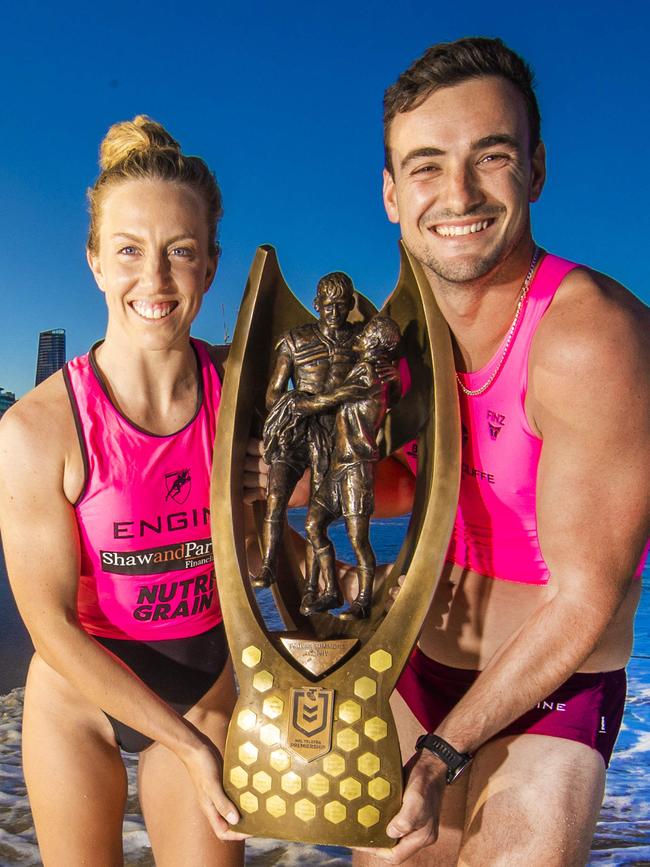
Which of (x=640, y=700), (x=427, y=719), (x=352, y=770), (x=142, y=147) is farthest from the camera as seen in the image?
(x=640, y=700)

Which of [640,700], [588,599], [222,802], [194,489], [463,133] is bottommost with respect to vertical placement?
[640,700]

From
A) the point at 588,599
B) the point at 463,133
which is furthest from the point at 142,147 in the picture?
the point at 588,599

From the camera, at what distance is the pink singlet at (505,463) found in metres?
2.38

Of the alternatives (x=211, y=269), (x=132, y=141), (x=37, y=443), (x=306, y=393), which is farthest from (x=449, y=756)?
(x=132, y=141)

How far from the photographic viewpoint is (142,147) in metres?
2.45

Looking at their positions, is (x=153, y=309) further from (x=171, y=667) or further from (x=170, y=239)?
(x=171, y=667)

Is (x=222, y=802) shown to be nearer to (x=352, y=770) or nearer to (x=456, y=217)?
(x=352, y=770)

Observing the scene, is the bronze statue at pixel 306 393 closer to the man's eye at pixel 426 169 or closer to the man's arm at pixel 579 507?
the man's eye at pixel 426 169

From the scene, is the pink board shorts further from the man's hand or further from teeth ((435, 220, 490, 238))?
teeth ((435, 220, 490, 238))

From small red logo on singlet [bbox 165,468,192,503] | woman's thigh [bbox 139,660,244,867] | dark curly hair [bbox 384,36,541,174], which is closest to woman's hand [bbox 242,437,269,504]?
small red logo on singlet [bbox 165,468,192,503]

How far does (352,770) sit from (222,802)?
35 centimetres

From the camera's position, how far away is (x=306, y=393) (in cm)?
234

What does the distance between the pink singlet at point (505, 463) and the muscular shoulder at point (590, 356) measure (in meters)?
0.05

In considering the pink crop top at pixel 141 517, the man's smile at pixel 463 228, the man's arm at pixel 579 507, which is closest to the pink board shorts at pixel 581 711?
the man's arm at pixel 579 507
